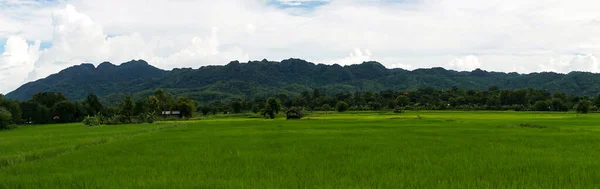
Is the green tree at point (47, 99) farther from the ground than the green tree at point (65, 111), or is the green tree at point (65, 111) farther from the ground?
the green tree at point (47, 99)

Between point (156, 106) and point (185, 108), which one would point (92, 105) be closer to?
point (156, 106)

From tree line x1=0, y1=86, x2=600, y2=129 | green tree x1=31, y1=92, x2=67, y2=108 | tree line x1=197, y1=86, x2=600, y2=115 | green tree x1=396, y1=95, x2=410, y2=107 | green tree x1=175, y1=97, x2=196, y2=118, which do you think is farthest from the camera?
green tree x1=396, y1=95, x2=410, y2=107

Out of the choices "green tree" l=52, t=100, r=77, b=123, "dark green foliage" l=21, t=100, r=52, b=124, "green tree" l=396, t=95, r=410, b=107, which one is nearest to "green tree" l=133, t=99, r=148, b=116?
"green tree" l=52, t=100, r=77, b=123

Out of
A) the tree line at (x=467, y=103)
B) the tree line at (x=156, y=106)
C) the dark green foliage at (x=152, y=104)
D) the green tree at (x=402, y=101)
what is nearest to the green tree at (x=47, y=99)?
the tree line at (x=156, y=106)

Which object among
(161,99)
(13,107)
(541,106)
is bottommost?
(541,106)

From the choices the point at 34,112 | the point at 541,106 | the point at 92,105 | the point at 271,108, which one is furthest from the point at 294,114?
the point at 541,106

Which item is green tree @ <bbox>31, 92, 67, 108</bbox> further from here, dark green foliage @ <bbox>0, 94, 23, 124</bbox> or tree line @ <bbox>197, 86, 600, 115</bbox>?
tree line @ <bbox>197, 86, 600, 115</bbox>

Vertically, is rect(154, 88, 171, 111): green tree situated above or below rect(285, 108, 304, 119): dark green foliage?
above

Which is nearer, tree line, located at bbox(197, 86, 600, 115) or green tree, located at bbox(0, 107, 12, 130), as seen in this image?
green tree, located at bbox(0, 107, 12, 130)

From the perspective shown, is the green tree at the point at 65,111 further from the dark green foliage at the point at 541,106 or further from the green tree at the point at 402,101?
the dark green foliage at the point at 541,106

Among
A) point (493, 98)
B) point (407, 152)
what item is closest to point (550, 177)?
point (407, 152)

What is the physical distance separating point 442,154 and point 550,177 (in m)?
4.14

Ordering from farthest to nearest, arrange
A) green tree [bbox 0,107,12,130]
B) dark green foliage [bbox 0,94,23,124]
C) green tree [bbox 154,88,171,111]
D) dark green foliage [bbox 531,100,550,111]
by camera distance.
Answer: dark green foliage [bbox 531,100,550,111] < green tree [bbox 154,88,171,111] < dark green foliage [bbox 0,94,23,124] < green tree [bbox 0,107,12,130]

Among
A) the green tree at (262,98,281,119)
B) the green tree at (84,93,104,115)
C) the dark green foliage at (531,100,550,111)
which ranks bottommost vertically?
A: the dark green foliage at (531,100,550,111)
